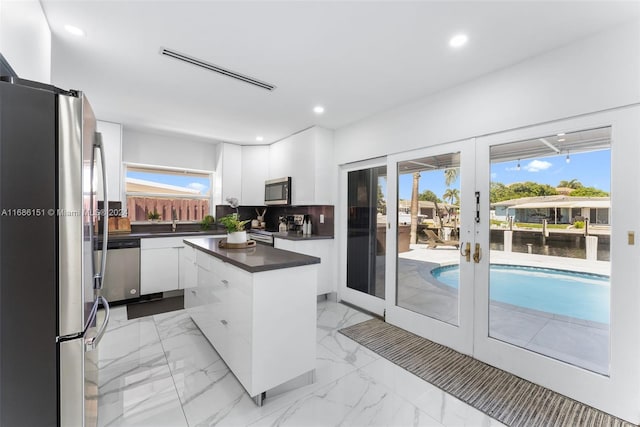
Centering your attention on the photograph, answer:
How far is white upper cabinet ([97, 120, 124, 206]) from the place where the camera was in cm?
371

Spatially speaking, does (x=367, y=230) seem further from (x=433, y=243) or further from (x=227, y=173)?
(x=227, y=173)

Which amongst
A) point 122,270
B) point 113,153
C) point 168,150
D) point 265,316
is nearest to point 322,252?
point 265,316

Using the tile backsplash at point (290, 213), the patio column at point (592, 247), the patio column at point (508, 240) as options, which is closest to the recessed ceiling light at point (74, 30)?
the tile backsplash at point (290, 213)

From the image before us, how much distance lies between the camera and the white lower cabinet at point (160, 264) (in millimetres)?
3848

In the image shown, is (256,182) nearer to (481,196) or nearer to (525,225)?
(481,196)

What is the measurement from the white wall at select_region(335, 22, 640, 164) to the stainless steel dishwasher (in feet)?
12.2

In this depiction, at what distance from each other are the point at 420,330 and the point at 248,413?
1.85 metres

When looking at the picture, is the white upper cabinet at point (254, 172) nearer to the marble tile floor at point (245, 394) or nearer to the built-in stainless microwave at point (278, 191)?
the built-in stainless microwave at point (278, 191)

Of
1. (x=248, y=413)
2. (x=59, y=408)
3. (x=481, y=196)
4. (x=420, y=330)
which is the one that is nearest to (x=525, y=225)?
(x=481, y=196)

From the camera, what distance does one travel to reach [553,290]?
2.14m

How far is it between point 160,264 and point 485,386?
4109mm

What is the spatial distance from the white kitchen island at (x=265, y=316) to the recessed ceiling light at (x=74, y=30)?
1.80 m

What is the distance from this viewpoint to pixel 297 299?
1.93 meters

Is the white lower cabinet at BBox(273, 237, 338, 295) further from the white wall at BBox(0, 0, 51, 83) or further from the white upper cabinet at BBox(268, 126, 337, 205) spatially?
the white wall at BBox(0, 0, 51, 83)
